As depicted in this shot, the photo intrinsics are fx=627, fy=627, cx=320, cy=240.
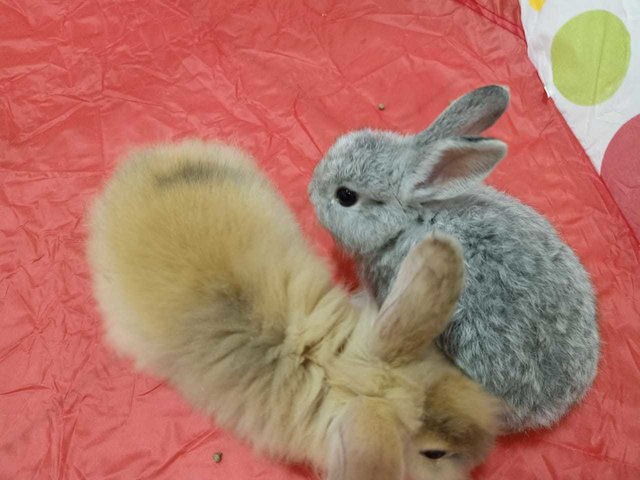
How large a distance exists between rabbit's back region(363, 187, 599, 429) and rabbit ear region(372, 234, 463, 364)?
26 cm

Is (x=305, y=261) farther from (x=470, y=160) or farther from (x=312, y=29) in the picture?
(x=312, y=29)

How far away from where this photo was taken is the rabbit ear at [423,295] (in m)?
1.20

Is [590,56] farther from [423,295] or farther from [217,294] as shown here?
[217,294]

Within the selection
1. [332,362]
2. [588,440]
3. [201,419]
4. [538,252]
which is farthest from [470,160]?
[201,419]

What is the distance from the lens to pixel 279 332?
54.7 inches

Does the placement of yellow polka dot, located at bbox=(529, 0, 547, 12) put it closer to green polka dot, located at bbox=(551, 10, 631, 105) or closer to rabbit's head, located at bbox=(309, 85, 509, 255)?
green polka dot, located at bbox=(551, 10, 631, 105)

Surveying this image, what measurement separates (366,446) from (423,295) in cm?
30

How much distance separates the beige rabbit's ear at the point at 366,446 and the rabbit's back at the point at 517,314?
0.35 meters

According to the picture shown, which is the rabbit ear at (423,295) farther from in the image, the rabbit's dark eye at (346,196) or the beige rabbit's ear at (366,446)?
the rabbit's dark eye at (346,196)

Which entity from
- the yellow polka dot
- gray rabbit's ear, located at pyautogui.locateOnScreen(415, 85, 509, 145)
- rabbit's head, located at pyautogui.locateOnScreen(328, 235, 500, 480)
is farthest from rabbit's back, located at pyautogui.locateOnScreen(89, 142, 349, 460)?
the yellow polka dot

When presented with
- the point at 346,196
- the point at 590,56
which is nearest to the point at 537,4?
the point at 590,56

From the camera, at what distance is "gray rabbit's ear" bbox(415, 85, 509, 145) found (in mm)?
1465

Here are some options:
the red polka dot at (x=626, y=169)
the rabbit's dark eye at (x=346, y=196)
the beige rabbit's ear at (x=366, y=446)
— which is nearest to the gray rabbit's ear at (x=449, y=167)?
the rabbit's dark eye at (x=346, y=196)

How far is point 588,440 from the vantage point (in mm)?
1667
